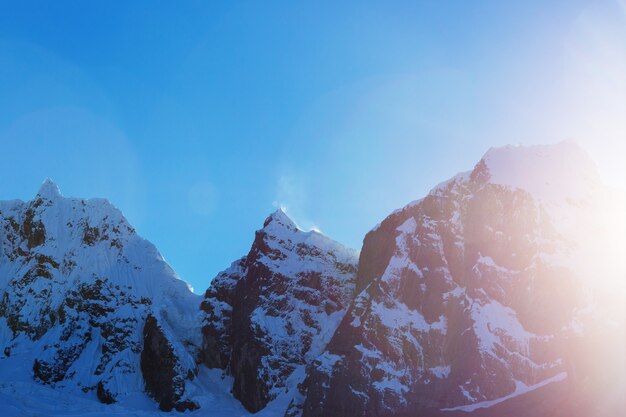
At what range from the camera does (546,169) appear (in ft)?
531

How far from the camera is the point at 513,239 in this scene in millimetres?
147500

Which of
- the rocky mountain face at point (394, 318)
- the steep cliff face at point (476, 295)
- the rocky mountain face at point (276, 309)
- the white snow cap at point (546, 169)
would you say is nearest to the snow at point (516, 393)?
the rocky mountain face at point (394, 318)

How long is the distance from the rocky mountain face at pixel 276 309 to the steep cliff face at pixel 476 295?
19.5 metres

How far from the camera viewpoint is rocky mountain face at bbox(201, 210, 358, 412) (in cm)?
17025

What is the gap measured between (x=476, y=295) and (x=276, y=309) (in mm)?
53022

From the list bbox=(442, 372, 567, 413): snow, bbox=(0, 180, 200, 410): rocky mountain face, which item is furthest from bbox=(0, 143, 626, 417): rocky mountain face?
bbox=(0, 180, 200, 410): rocky mountain face

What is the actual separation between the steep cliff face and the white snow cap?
29 centimetres

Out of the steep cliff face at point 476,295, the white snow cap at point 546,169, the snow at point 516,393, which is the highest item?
the white snow cap at point 546,169

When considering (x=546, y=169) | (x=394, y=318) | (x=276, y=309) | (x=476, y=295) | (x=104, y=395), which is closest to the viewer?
(x=476, y=295)

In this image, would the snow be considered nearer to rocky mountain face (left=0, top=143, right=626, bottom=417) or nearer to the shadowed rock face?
rocky mountain face (left=0, top=143, right=626, bottom=417)

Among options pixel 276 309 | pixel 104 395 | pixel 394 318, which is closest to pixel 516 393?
pixel 394 318

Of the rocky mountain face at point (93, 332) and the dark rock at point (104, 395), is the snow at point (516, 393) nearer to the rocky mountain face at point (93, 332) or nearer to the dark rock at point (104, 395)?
the rocky mountain face at point (93, 332)

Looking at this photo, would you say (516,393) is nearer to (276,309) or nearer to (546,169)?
(546,169)

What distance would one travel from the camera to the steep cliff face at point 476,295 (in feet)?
443
